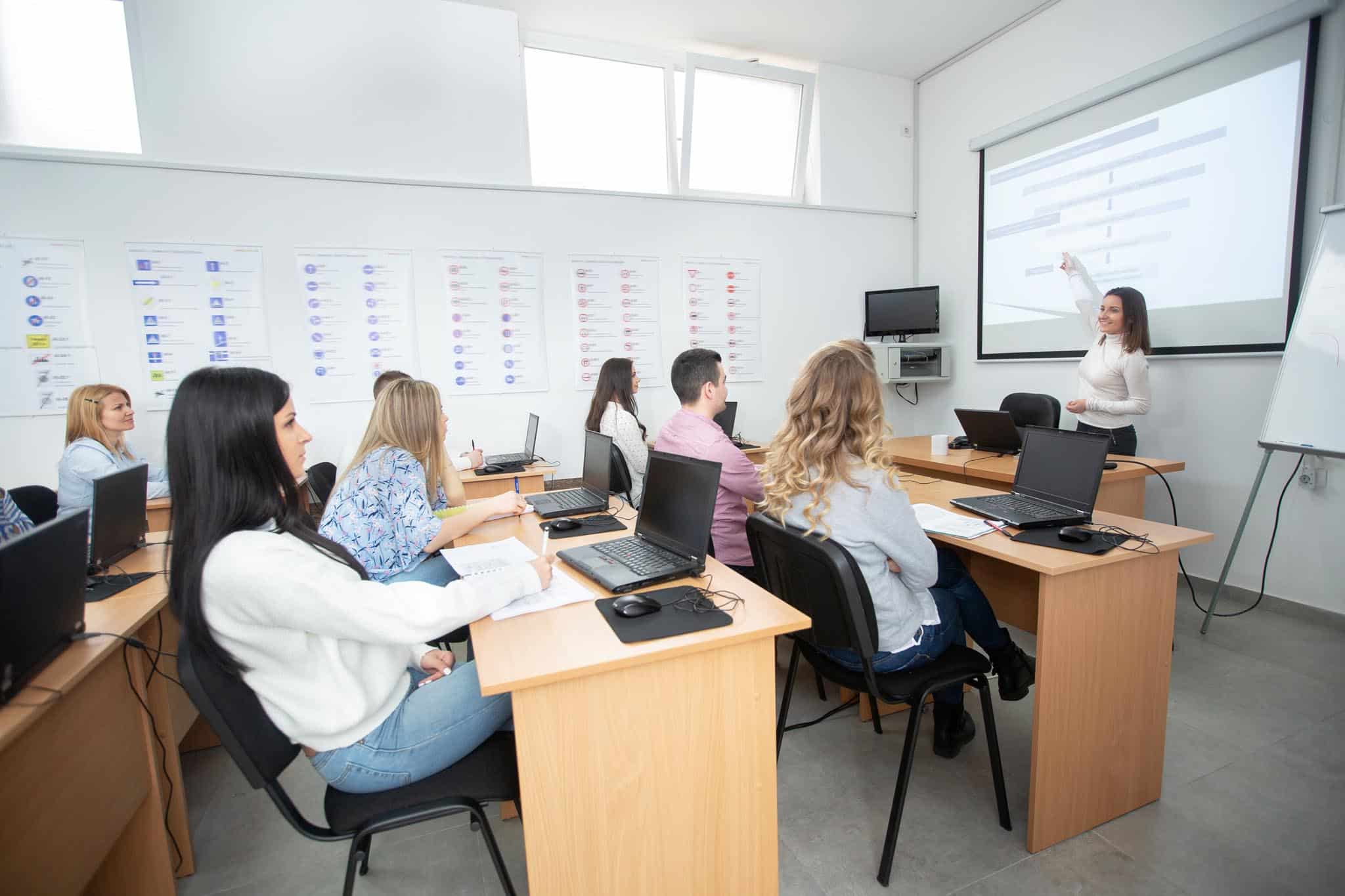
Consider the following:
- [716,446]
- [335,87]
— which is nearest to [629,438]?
[716,446]

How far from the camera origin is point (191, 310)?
12.1 ft

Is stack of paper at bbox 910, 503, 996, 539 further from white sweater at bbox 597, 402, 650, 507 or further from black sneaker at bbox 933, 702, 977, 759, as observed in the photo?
white sweater at bbox 597, 402, 650, 507

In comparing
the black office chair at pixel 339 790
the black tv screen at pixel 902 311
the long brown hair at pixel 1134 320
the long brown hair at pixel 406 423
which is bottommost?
the black office chair at pixel 339 790

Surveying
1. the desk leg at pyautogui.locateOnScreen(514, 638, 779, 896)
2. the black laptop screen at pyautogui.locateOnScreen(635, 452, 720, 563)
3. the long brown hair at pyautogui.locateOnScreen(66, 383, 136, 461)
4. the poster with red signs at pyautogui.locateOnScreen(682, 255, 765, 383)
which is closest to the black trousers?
the poster with red signs at pyautogui.locateOnScreen(682, 255, 765, 383)

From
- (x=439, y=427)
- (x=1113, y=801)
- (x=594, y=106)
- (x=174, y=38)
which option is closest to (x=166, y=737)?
(x=439, y=427)

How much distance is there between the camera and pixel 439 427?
218cm

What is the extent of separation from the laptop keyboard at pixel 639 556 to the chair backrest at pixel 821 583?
0.26 meters

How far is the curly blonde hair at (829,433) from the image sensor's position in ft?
5.32

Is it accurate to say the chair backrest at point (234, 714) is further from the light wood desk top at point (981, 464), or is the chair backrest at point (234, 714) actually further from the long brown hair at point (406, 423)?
the light wood desk top at point (981, 464)

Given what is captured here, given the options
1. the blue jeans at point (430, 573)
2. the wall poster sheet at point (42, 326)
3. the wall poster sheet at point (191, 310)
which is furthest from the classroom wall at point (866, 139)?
the wall poster sheet at point (42, 326)

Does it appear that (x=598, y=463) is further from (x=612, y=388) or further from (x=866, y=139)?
(x=866, y=139)

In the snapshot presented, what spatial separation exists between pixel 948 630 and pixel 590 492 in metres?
1.43

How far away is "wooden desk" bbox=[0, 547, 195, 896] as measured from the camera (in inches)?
42.3

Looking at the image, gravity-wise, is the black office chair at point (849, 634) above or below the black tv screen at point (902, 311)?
below
